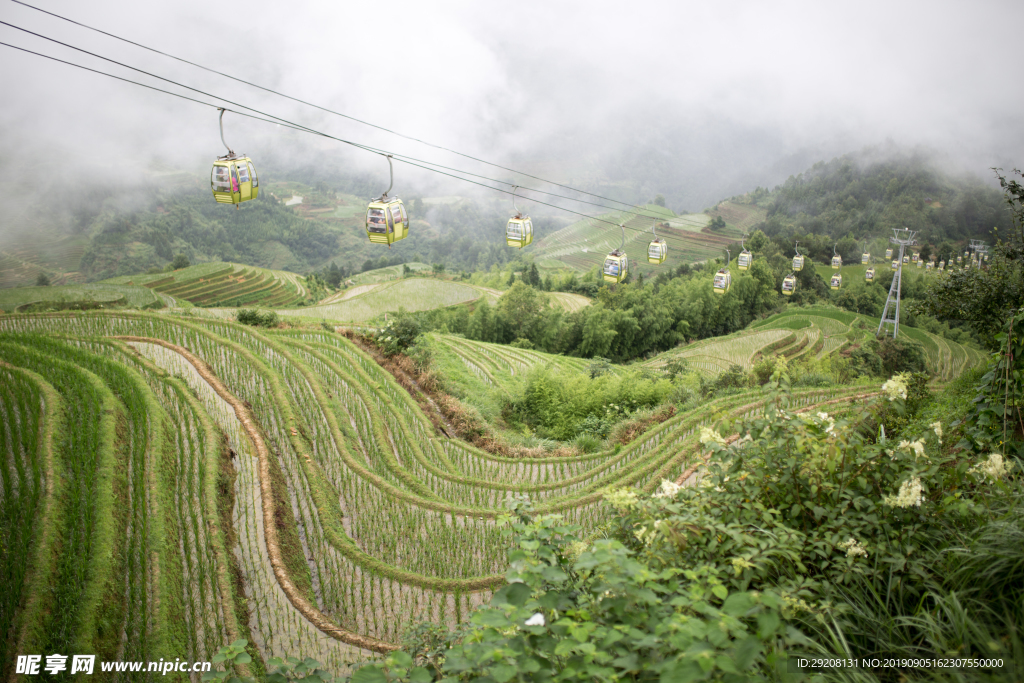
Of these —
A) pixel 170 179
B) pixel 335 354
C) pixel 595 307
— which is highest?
pixel 170 179

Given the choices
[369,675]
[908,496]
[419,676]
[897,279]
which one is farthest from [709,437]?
[897,279]

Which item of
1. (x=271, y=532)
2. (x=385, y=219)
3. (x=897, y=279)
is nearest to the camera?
(x=271, y=532)

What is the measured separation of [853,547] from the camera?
220cm

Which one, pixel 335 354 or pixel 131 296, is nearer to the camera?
pixel 335 354

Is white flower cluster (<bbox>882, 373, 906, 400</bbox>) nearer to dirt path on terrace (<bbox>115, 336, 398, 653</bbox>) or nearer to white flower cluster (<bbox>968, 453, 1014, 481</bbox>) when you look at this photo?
white flower cluster (<bbox>968, 453, 1014, 481</bbox>)

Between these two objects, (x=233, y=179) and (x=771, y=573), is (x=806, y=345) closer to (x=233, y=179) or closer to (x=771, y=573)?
(x=233, y=179)

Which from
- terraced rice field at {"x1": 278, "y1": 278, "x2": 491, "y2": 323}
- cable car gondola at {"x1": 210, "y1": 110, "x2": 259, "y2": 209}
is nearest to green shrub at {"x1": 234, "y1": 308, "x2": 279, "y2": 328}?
cable car gondola at {"x1": 210, "y1": 110, "x2": 259, "y2": 209}

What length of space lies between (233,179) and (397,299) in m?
23.9

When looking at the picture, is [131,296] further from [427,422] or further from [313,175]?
[313,175]

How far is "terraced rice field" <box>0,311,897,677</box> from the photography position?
4.34 m

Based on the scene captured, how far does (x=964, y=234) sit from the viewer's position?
134 feet

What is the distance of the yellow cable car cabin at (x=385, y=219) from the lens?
7.80 m

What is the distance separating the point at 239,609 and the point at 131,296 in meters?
27.5

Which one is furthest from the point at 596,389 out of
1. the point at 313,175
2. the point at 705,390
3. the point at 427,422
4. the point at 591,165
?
the point at 591,165
